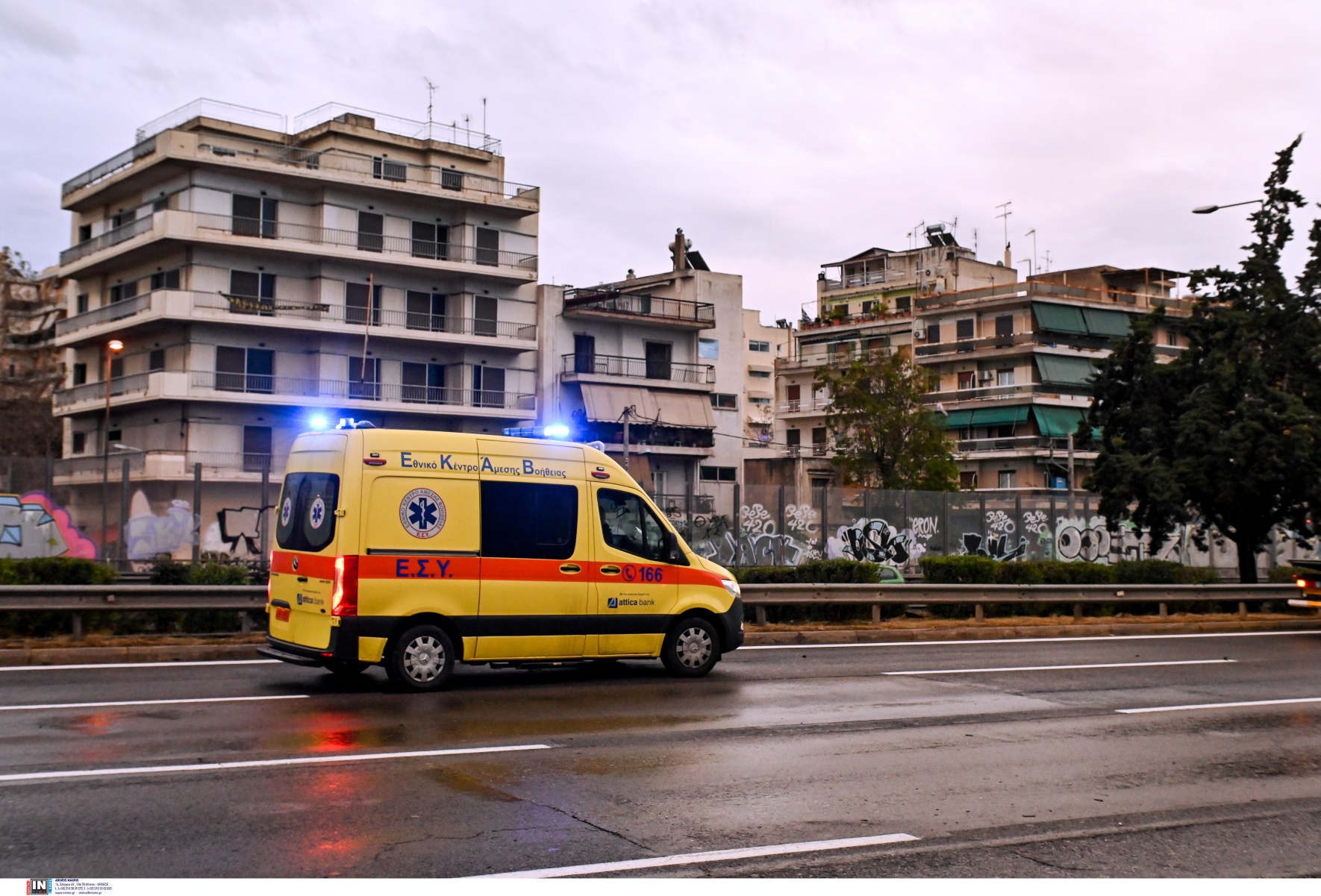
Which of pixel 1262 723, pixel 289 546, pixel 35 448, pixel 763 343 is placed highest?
pixel 763 343

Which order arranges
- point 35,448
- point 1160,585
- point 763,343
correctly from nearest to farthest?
1. point 1160,585
2. point 35,448
3. point 763,343

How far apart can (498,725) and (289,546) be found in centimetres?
354

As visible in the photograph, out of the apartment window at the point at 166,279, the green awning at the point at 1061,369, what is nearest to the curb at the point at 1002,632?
the apartment window at the point at 166,279

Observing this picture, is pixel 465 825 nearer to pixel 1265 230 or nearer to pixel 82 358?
pixel 1265 230

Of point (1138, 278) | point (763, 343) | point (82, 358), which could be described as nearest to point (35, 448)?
point (82, 358)

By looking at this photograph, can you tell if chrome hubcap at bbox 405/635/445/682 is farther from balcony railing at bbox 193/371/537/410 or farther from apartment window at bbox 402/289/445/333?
apartment window at bbox 402/289/445/333

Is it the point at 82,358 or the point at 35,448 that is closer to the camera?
the point at 82,358

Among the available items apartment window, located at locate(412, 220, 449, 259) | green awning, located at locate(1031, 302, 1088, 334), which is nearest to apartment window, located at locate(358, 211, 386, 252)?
apartment window, located at locate(412, 220, 449, 259)

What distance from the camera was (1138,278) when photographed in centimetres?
7694

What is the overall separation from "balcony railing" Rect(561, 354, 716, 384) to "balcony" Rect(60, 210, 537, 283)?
467 centimetres

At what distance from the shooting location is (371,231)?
52.1 meters

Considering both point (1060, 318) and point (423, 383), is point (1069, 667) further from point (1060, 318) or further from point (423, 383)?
point (1060, 318)

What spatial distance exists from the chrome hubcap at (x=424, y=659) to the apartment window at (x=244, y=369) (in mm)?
40374

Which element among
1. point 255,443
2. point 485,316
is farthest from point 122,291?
point 485,316
